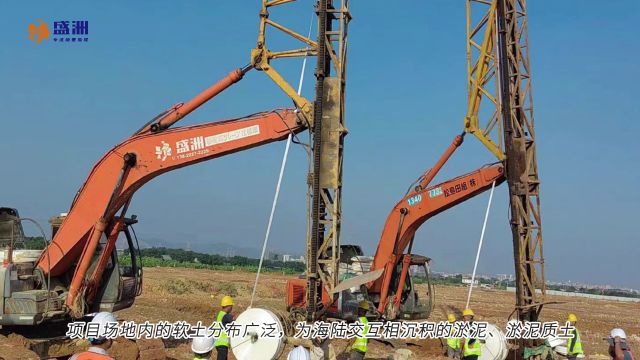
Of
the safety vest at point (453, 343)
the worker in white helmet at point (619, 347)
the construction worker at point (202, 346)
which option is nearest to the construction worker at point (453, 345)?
the safety vest at point (453, 343)

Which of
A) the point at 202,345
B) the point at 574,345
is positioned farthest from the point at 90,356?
the point at 574,345

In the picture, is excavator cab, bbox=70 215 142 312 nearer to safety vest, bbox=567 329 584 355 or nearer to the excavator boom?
the excavator boom

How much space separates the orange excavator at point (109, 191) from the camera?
11.9 meters

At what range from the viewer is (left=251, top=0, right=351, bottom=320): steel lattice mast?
11.5m

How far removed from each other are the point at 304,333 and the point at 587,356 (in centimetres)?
912

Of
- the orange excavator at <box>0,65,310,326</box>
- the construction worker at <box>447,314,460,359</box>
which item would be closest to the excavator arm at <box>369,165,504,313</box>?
the construction worker at <box>447,314,460,359</box>

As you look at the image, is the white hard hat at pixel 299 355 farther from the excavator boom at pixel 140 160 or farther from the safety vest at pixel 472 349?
the excavator boom at pixel 140 160

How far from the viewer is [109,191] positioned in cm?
1216

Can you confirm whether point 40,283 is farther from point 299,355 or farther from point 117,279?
point 299,355

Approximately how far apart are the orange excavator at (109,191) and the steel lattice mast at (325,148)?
41 cm

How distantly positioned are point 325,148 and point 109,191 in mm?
4323

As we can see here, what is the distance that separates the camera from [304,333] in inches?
433

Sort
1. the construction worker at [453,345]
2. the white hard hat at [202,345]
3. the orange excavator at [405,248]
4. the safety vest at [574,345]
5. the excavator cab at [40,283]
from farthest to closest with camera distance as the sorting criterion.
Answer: the orange excavator at [405,248] → the construction worker at [453,345] → the safety vest at [574,345] → the excavator cab at [40,283] → the white hard hat at [202,345]

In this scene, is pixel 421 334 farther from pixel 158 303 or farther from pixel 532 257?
pixel 158 303
